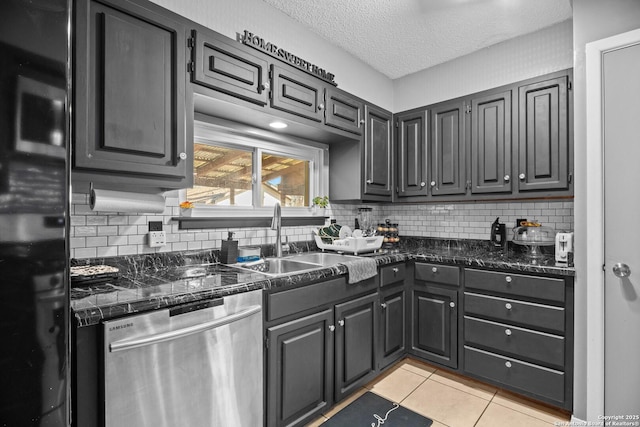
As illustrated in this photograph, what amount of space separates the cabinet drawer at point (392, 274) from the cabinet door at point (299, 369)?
0.63 m

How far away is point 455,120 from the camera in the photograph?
2873mm

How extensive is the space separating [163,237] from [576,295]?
2.58 meters

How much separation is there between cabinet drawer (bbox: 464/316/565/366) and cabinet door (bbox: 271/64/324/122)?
1963mm

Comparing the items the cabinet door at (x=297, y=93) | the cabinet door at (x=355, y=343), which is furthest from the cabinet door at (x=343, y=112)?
the cabinet door at (x=355, y=343)

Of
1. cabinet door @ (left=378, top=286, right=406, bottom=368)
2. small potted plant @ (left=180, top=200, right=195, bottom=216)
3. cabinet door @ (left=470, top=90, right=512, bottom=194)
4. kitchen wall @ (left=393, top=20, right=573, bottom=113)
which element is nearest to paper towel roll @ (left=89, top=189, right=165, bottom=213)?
small potted plant @ (left=180, top=200, right=195, bottom=216)

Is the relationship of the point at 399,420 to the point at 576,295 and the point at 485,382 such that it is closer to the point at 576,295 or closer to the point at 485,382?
the point at 485,382

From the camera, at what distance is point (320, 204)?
9.71ft

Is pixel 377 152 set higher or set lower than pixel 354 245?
higher

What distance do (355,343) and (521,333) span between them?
114cm

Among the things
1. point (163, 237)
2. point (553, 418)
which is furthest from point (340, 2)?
point (553, 418)

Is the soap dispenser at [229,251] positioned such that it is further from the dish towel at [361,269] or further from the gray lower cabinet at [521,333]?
the gray lower cabinet at [521,333]

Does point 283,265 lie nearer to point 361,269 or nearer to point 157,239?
point 361,269

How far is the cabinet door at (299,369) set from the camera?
171cm

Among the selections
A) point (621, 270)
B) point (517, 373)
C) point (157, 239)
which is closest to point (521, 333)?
point (517, 373)
